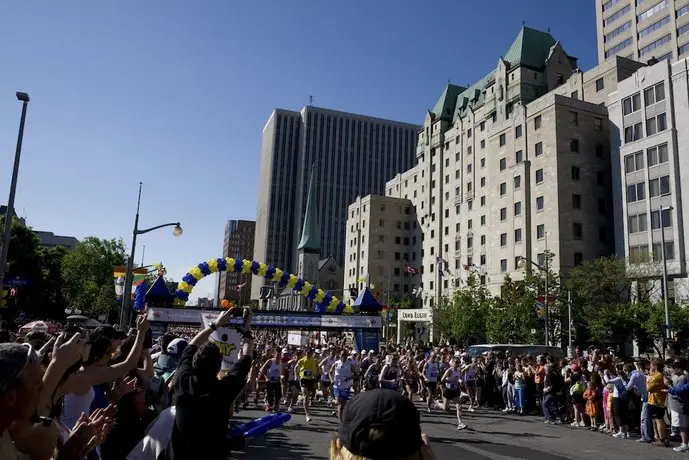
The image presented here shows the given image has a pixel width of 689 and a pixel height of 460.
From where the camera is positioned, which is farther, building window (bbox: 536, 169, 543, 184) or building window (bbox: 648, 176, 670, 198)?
building window (bbox: 536, 169, 543, 184)

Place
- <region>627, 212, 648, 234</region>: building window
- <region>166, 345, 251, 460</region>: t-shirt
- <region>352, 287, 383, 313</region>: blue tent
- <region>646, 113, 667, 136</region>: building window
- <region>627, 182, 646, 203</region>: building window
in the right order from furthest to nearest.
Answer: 1. <region>627, 182, 646, 203</region>: building window
2. <region>627, 212, 648, 234</region>: building window
3. <region>646, 113, 667, 136</region>: building window
4. <region>352, 287, 383, 313</region>: blue tent
5. <region>166, 345, 251, 460</region>: t-shirt

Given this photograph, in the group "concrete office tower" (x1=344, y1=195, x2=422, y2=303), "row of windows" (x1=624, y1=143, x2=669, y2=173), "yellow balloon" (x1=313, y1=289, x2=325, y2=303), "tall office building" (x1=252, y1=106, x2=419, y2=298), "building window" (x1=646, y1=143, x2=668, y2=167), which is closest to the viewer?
"yellow balloon" (x1=313, y1=289, x2=325, y2=303)

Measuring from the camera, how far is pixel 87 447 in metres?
2.90

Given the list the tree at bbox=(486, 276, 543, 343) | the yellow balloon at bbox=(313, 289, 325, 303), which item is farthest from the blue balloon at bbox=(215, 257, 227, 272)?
the tree at bbox=(486, 276, 543, 343)

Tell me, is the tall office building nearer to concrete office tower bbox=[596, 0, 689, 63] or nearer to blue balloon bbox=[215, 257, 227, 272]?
concrete office tower bbox=[596, 0, 689, 63]

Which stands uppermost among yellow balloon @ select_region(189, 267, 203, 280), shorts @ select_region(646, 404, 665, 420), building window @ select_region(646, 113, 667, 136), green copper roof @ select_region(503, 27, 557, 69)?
green copper roof @ select_region(503, 27, 557, 69)

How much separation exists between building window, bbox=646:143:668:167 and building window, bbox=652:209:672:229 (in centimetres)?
429

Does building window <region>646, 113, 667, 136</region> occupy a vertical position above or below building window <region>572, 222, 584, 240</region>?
above

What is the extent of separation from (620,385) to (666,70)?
42.1 m

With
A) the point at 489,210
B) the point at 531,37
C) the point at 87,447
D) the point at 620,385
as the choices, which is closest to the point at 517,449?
the point at 620,385

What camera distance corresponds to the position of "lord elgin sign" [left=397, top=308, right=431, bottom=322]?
4849 cm

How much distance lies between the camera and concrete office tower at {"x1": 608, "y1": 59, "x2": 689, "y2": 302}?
145 ft

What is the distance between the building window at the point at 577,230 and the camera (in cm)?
5353

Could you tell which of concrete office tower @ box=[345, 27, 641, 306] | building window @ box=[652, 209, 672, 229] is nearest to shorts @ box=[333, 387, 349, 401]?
building window @ box=[652, 209, 672, 229]
